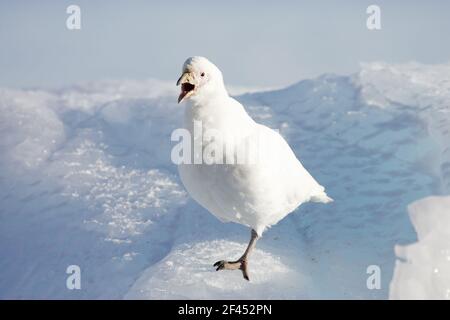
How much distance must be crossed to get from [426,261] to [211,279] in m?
1.82

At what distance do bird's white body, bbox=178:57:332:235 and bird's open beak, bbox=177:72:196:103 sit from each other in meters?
0.07

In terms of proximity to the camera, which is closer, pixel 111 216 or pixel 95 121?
pixel 111 216

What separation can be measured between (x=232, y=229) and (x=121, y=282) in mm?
1339

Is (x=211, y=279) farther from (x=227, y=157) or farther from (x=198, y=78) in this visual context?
(x=198, y=78)

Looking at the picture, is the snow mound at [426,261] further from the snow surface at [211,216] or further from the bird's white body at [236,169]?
the bird's white body at [236,169]

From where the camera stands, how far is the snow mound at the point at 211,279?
195 inches

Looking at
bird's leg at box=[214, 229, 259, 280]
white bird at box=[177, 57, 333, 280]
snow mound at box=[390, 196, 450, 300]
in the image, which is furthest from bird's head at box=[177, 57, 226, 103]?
snow mound at box=[390, 196, 450, 300]

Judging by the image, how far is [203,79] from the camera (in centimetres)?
439

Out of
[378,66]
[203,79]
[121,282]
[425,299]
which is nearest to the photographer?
[203,79]

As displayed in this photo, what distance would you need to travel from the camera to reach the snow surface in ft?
17.3

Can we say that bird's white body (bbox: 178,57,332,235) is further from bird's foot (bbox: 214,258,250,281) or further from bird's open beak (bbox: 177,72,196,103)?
bird's foot (bbox: 214,258,250,281)

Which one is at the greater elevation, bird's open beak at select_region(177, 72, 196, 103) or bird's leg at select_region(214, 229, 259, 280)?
bird's open beak at select_region(177, 72, 196, 103)

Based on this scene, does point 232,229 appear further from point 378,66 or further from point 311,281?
point 378,66

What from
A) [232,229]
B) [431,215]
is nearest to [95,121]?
[232,229]
